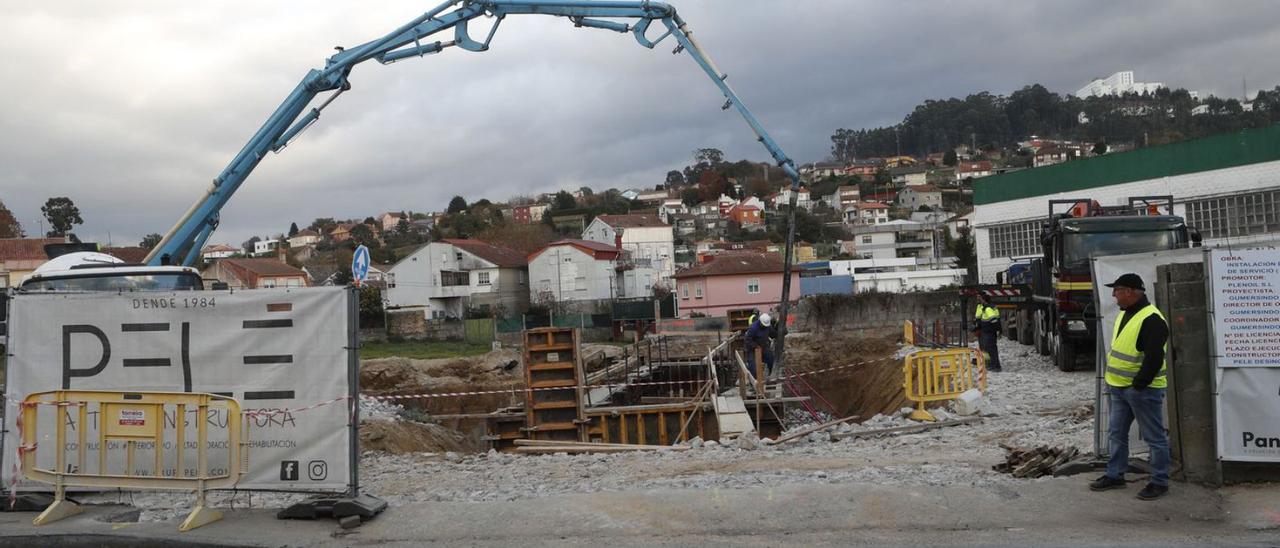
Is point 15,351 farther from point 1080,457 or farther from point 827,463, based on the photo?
point 1080,457

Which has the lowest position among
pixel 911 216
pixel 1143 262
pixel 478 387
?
pixel 478 387

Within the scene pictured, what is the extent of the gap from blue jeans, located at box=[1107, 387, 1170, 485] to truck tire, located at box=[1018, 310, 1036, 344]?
18475 millimetres

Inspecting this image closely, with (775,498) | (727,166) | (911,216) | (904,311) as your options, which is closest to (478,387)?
(904,311)

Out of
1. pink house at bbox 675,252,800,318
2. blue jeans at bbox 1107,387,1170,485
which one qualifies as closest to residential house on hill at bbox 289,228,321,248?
pink house at bbox 675,252,800,318

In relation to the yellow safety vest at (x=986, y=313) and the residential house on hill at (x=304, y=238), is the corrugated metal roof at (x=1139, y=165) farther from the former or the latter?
the residential house on hill at (x=304, y=238)

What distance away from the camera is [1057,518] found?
7.37m

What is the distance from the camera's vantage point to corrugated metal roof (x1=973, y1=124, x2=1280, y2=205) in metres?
36.3

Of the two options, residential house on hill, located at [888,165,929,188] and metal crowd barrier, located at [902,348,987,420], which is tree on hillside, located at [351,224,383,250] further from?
metal crowd barrier, located at [902,348,987,420]

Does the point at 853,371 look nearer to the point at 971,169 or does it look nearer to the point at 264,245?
the point at 264,245

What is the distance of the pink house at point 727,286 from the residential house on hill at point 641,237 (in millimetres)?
14559

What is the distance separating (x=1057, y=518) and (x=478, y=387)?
24755 millimetres

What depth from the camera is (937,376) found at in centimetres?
1483

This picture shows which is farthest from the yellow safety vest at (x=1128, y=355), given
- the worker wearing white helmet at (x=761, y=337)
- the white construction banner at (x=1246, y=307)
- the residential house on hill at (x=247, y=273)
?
the residential house on hill at (x=247, y=273)

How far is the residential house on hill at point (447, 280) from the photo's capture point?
59.9m
